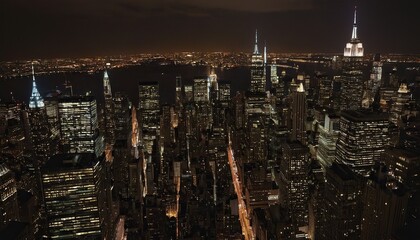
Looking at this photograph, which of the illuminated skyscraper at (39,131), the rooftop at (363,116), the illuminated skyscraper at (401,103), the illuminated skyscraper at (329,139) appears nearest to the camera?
the rooftop at (363,116)

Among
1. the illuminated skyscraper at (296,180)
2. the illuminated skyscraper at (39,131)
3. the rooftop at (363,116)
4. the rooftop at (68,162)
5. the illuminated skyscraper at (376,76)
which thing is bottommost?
the illuminated skyscraper at (296,180)

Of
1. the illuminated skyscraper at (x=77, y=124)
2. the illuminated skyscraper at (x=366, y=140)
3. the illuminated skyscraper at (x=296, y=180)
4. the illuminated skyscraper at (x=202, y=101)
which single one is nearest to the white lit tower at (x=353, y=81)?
the illuminated skyscraper at (x=366, y=140)

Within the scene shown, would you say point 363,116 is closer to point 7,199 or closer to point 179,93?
point 7,199

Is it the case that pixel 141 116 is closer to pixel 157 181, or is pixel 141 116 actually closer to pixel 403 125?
pixel 157 181

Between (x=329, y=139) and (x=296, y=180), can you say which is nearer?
(x=296, y=180)

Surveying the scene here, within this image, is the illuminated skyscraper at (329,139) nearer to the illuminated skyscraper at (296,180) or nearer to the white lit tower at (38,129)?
the illuminated skyscraper at (296,180)

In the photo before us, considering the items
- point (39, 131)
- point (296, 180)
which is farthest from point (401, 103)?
point (39, 131)

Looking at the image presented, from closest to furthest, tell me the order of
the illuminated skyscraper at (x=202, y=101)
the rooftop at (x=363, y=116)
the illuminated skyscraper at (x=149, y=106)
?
1. the rooftop at (x=363, y=116)
2. the illuminated skyscraper at (x=149, y=106)
3. the illuminated skyscraper at (x=202, y=101)
